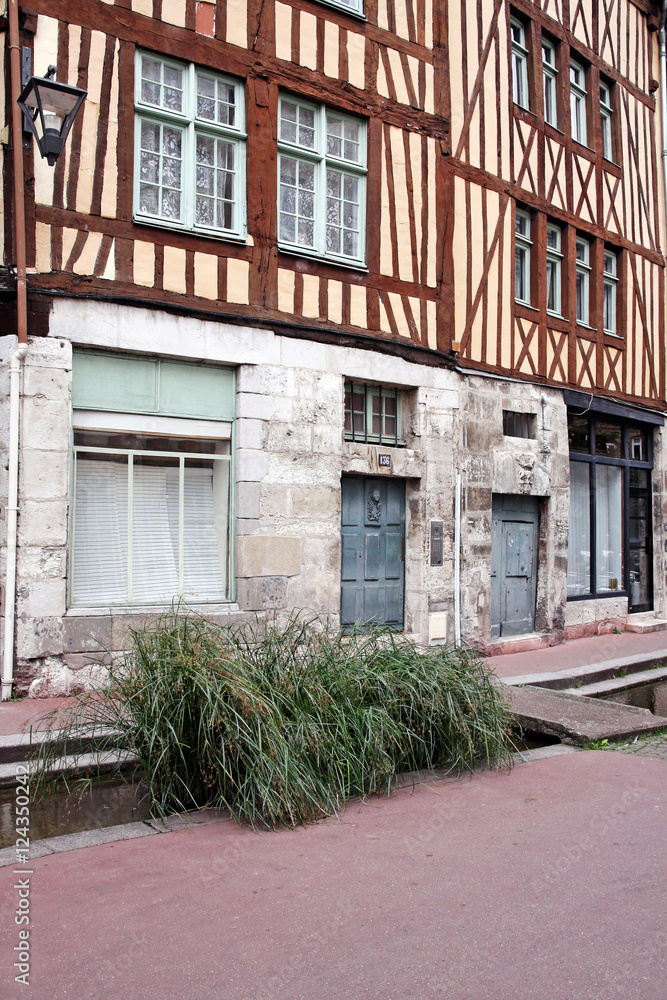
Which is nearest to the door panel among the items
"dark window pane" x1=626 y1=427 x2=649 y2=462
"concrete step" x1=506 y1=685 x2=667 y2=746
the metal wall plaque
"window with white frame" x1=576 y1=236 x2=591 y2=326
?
the metal wall plaque

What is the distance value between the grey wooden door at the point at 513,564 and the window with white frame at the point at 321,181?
3606 millimetres

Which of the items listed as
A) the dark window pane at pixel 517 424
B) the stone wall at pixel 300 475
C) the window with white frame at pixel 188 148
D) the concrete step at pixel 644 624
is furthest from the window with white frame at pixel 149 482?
the concrete step at pixel 644 624

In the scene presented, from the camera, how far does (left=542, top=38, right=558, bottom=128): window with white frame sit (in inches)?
452

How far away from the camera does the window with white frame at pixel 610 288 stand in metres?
12.6

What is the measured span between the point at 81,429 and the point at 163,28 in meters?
3.51

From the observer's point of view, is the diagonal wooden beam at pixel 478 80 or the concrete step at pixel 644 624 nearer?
the diagonal wooden beam at pixel 478 80

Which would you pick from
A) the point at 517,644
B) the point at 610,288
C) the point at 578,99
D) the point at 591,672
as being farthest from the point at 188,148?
the point at 610,288

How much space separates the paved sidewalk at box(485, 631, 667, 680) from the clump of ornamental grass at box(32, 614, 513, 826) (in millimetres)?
3240

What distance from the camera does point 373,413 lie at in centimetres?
885

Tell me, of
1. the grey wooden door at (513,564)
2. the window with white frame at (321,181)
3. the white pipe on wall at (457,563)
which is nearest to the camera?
the window with white frame at (321,181)

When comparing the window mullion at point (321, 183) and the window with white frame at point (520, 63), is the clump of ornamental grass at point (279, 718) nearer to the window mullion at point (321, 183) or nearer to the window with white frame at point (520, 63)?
the window mullion at point (321, 183)

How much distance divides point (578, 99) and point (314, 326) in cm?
690

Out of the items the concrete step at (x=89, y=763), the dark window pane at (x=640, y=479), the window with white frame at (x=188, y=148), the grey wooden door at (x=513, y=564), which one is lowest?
the concrete step at (x=89, y=763)

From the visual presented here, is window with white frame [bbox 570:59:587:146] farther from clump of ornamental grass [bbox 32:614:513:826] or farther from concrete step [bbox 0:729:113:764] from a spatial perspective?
concrete step [bbox 0:729:113:764]
